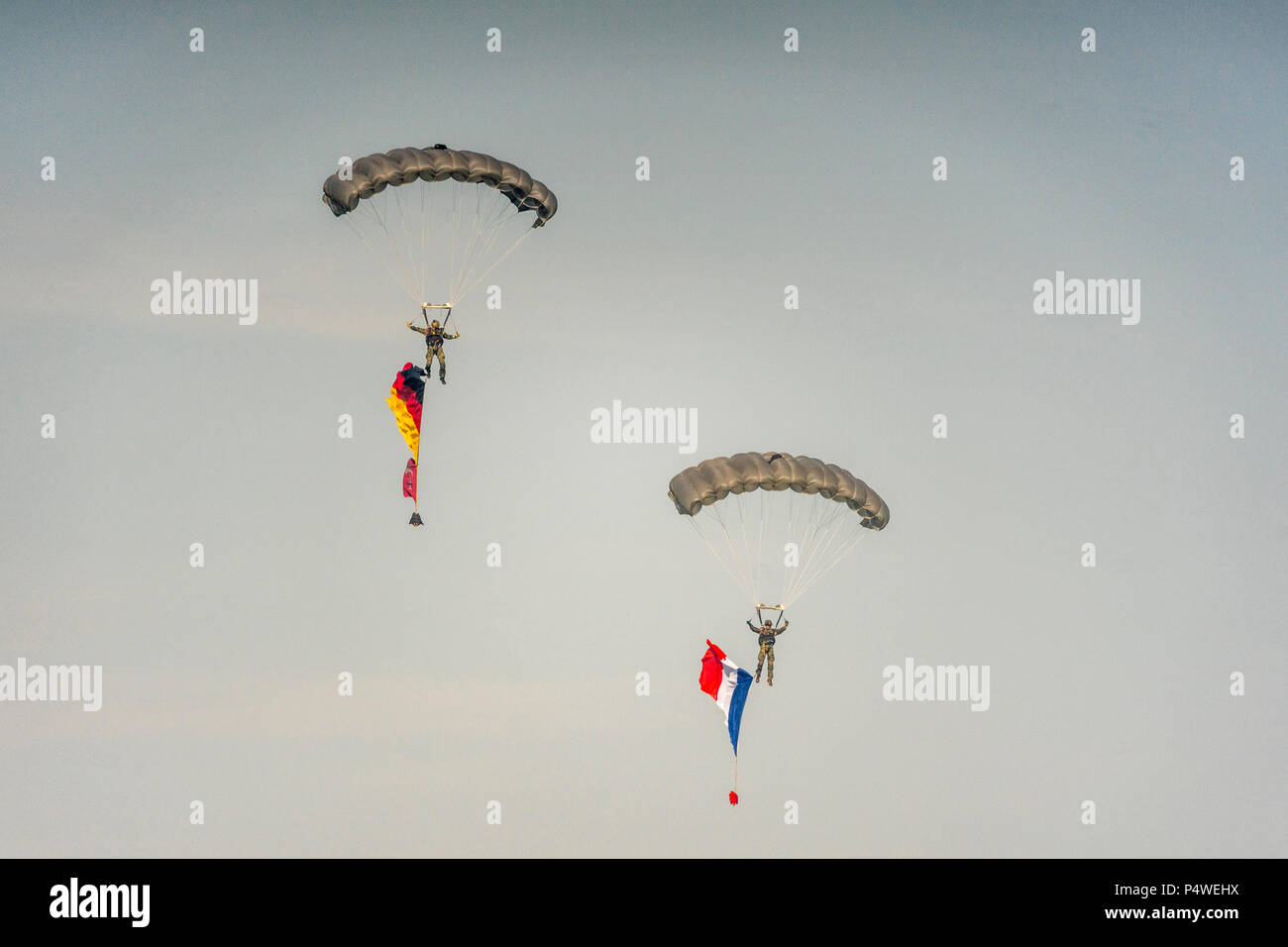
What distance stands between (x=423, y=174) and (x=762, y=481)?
19.7 feet

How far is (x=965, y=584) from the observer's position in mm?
21922

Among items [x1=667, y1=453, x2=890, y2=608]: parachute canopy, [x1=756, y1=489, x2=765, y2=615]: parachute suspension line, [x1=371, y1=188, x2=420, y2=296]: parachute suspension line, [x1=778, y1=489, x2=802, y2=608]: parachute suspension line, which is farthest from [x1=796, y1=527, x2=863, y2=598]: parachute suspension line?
[x1=371, y1=188, x2=420, y2=296]: parachute suspension line

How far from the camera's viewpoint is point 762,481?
1673cm

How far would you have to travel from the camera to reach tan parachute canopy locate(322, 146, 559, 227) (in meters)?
16.6

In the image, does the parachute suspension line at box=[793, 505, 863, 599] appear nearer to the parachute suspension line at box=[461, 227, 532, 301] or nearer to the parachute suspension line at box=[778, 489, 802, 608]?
the parachute suspension line at box=[778, 489, 802, 608]

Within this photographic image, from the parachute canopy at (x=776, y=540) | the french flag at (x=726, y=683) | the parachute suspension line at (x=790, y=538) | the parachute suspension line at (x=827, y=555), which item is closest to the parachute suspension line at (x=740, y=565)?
the parachute canopy at (x=776, y=540)

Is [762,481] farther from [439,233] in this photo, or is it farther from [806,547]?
[439,233]

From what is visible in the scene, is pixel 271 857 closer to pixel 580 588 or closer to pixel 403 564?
pixel 403 564

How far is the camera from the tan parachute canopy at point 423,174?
1659cm

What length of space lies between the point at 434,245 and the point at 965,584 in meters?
10.6

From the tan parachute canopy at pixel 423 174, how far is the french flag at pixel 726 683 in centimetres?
700

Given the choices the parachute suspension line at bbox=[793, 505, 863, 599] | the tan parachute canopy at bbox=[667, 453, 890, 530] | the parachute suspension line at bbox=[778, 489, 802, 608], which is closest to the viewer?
the tan parachute canopy at bbox=[667, 453, 890, 530]

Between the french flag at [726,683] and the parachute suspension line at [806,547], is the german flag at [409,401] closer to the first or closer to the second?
the french flag at [726,683]

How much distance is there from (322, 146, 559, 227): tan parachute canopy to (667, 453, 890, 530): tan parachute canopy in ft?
14.7
